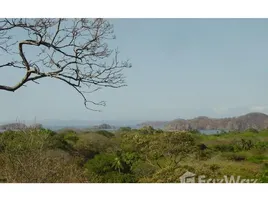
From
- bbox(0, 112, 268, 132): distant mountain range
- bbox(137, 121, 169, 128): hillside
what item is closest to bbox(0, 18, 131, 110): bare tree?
bbox(0, 112, 268, 132): distant mountain range

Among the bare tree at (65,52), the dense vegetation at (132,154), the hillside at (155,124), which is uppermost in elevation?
the bare tree at (65,52)

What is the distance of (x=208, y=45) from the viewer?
7.11 meters

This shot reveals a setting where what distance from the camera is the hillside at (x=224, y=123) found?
7.03 m

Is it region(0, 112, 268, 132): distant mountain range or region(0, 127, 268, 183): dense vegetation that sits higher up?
region(0, 112, 268, 132): distant mountain range

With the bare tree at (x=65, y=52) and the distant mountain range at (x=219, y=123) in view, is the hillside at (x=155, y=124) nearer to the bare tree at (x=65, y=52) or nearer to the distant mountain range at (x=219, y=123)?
the distant mountain range at (x=219, y=123)

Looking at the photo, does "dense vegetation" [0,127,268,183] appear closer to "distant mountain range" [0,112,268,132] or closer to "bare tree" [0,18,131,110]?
"distant mountain range" [0,112,268,132]

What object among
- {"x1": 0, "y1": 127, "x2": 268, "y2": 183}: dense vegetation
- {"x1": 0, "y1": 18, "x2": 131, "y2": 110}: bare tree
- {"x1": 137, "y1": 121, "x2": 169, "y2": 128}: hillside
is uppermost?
{"x1": 0, "y1": 18, "x2": 131, "y2": 110}: bare tree

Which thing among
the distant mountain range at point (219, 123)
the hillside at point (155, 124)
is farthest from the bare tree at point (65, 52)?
the distant mountain range at point (219, 123)

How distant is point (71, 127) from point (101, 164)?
0.55 m

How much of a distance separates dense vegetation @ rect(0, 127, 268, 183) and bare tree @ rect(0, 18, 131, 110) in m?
0.51

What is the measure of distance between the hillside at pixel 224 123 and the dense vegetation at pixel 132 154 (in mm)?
74

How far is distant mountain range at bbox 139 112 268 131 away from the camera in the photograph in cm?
703
